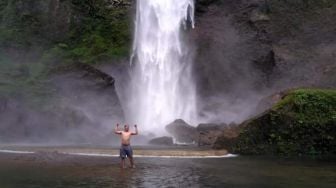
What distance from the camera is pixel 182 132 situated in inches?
1102

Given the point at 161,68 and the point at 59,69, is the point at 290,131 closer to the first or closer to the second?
the point at 161,68

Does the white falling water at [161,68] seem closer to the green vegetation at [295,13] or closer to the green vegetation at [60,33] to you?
the green vegetation at [60,33]

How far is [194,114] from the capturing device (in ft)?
117

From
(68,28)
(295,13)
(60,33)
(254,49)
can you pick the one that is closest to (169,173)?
(254,49)

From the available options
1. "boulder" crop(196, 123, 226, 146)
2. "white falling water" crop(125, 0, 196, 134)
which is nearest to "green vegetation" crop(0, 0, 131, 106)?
"white falling water" crop(125, 0, 196, 134)

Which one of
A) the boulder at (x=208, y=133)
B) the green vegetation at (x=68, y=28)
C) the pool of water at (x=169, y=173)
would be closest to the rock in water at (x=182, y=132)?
the boulder at (x=208, y=133)

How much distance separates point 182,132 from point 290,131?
23.7 feet

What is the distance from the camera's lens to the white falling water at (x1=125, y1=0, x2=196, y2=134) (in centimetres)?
3591

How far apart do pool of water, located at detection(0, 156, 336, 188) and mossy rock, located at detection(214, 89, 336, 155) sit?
281cm

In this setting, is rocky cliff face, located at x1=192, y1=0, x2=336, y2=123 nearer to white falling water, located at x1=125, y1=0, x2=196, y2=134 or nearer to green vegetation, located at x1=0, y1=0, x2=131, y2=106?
white falling water, located at x1=125, y1=0, x2=196, y2=134

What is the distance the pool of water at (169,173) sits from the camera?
1323 cm

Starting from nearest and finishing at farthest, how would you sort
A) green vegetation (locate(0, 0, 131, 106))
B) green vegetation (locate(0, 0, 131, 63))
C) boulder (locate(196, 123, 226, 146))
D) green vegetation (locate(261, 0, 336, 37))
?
boulder (locate(196, 123, 226, 146)), green vegetation (locate(0, 0, 131, 106)), green vegetation (locate(261, 0, 336, 37)), green vegetation (locate(0, 0, 131, 63))

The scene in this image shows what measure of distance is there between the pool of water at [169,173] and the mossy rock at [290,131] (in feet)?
9.21

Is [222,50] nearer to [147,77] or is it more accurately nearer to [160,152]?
[147,77]
